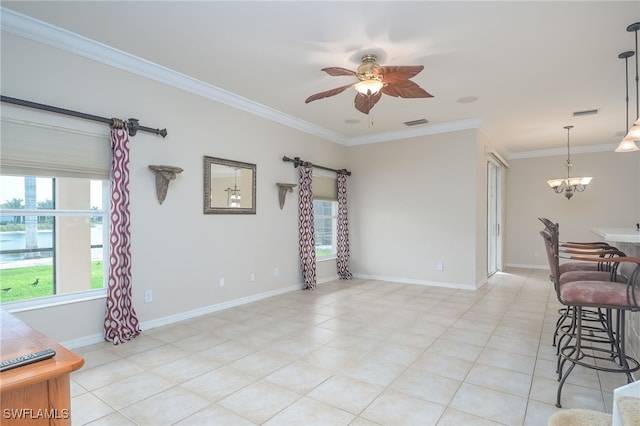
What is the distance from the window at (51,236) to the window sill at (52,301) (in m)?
0.04

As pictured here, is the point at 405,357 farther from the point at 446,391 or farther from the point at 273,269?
the point at 273,269

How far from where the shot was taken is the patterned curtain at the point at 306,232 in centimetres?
557

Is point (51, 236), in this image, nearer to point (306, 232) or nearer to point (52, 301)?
point (52, 301)

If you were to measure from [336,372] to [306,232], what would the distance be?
10.2 ft

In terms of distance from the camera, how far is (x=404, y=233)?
20.4ft

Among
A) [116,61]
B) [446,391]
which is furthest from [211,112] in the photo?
[446,391]

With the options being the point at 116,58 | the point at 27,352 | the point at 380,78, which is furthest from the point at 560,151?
the point at 27,352

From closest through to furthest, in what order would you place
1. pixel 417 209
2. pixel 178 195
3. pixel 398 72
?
pixel 398 72, pixel 178 195, pixel 417 209

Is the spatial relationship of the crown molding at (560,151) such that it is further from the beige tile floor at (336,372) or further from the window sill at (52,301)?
the window sill at (52,301)

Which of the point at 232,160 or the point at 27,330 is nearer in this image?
the point at 27,330

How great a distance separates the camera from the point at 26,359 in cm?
92

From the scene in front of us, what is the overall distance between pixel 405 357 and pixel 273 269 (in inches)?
103

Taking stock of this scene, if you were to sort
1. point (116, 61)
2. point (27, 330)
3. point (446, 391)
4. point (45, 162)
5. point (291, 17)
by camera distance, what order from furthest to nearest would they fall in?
point (116, 61)
point (45, 162)
point (291, 17)
point (446, 391)
point (27, 330)

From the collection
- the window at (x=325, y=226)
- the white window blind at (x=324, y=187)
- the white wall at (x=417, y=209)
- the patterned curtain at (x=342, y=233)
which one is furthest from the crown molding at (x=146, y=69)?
the window at (x=325, y=226)
